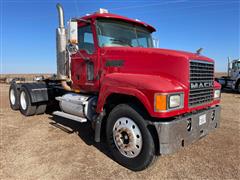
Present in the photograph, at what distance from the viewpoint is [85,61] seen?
511 centimetres

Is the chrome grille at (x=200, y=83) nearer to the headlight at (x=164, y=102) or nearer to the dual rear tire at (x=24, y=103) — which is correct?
the headlight at (x=164, y=102)

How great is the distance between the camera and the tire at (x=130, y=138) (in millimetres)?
3357

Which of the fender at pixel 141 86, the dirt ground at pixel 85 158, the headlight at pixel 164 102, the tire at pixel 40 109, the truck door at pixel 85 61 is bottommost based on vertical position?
the dirt ground at pixel 85 158

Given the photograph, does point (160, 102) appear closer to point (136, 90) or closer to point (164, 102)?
point (164, 102)

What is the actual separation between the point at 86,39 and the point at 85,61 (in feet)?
1.67

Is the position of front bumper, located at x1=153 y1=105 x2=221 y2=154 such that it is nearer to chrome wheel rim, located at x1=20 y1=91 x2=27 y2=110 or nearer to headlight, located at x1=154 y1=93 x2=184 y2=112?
headlight, located at x1=154 y1=93 x2=184 y2=112

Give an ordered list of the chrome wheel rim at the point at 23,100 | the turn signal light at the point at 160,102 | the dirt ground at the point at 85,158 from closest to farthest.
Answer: the turn signal light at the point at 160,102, the dirt ground at the point at 85,158, the chrome wheel rim at the point at 23,100

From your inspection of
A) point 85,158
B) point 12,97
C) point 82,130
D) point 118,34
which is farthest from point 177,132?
point 12,97

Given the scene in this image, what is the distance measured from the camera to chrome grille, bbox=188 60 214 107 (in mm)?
3622

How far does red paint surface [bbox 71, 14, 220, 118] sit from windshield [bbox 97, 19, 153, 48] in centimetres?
14

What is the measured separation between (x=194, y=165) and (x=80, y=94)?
3.10 meters

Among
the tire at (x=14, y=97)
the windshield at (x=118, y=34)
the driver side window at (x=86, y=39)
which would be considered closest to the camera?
the windshield at (x=118, y=34)

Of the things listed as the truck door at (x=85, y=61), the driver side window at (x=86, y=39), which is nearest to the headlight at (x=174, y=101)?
the truck door at (x=85, y=61)

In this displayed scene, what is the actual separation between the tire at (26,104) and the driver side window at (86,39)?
3.14 metres
